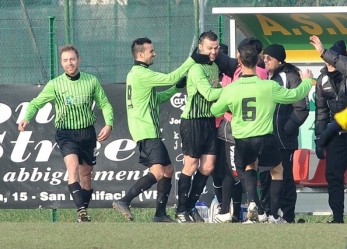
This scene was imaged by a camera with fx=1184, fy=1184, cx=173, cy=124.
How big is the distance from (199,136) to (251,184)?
98 cm

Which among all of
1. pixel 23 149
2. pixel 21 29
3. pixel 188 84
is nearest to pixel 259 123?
pixel 188 84

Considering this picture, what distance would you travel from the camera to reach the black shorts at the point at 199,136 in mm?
13086

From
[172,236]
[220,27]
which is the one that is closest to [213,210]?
[220,27]

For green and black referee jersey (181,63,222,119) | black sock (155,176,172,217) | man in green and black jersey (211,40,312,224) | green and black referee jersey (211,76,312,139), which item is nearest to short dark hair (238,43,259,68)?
man in green and black jersey (211,40,312,224)

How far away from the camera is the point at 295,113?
13508mm

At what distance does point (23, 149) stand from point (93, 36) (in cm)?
216

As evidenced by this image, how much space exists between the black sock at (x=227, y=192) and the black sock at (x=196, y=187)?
0.24 m

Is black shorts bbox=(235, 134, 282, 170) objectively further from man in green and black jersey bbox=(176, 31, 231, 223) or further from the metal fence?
the metal fence

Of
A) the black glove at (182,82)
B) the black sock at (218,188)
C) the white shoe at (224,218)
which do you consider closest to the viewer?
the white shoe at (224,218)

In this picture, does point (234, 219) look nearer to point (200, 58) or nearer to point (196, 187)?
point (196, 187)

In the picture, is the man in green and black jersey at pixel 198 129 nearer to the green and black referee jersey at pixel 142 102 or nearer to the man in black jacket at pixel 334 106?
the green and black referee jersey at pixel 142 102

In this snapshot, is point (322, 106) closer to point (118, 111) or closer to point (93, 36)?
point (118, 111)

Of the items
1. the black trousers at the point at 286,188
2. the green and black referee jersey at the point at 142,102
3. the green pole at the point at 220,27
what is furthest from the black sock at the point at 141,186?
the green pole at the point at 220,27

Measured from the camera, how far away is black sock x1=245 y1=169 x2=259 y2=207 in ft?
40.4
